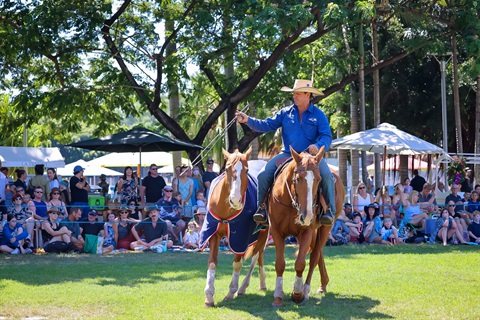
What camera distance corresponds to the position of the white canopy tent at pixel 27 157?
27969 millimetres

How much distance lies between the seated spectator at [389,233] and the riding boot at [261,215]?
910 cm

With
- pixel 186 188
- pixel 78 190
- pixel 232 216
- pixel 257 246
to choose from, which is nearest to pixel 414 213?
pixel 186 188

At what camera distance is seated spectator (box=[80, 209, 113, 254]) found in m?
16.3

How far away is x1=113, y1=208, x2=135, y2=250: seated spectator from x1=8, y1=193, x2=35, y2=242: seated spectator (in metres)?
1.83

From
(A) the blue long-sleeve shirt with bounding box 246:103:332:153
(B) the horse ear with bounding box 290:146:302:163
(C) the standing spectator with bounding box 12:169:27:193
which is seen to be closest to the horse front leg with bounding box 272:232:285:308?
(B) the horse ear with bounding box 290:146:302:163

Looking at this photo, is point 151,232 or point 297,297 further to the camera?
point 151,232

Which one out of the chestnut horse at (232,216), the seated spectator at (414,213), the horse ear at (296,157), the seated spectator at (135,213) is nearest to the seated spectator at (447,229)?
the seated spectator at (414,213)

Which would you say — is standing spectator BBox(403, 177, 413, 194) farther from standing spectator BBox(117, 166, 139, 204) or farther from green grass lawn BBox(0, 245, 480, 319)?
standing spectator BBox(117, 166, 139, 204)

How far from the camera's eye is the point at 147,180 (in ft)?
61.8

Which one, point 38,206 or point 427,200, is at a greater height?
point 38,206

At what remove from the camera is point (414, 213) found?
19203 millimetres

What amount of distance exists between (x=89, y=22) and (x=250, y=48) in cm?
481

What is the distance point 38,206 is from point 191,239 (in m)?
3.42

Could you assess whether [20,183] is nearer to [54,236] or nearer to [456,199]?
[54,236]
